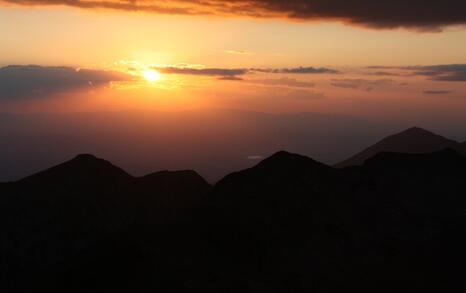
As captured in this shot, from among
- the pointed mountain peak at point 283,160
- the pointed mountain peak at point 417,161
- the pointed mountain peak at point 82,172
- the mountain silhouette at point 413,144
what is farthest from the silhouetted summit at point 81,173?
the mountain silhouette at point 413,144

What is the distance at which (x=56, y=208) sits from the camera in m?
79.1

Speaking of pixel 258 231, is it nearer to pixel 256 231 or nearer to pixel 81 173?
pixel 256 231

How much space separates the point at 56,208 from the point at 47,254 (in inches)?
325

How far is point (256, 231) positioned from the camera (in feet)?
196

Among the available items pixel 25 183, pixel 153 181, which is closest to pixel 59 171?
pixel 25 183

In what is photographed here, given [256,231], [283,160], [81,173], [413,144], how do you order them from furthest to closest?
[413,144] → [81,173] → [283,160] → [256,231]

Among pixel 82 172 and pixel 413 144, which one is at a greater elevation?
pixel 82 172

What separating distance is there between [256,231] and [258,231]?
8.1 inches

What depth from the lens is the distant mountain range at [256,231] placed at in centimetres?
5219

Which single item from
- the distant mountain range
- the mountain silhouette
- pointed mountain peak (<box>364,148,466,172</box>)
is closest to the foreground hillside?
the distant mountain range

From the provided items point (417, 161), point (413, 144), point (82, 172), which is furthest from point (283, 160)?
point (413, 144)

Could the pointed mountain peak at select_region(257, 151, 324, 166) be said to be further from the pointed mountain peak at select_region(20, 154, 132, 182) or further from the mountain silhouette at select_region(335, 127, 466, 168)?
the mountain silhouette at select_region(335, 127, 466, 168)

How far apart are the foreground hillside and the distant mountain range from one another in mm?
135

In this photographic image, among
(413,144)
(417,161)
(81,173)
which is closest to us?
(417,161)
